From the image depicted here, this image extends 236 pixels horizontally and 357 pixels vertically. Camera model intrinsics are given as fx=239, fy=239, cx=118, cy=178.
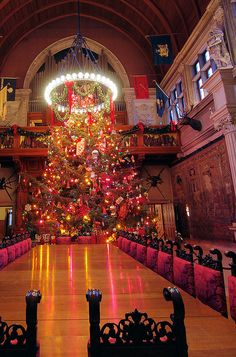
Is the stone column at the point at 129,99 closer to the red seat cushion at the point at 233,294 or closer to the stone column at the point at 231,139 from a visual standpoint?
the stone column at the point at 231,139

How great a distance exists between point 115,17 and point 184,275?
57.8 ft

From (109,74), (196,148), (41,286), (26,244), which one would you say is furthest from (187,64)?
(41,286)

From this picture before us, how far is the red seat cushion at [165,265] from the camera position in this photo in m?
3.00

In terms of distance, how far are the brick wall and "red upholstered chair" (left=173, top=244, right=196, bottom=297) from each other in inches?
244

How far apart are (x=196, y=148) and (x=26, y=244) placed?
794 centimetres

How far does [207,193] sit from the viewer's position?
9.78 meters

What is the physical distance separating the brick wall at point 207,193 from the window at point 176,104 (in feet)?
9.48

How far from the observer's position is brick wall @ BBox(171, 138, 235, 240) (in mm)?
8453

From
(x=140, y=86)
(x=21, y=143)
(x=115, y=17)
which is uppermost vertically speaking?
(x=115, y=17)

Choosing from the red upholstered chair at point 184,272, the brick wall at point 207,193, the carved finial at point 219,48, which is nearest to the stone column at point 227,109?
the carved finial at point 219,48

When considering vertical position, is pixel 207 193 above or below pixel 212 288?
above

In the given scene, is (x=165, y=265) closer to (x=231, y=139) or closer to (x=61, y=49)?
(x=231, y=139)

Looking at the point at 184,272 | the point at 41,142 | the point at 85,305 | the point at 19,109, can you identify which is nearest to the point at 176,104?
the point at 41,142

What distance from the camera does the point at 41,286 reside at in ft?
7.59
